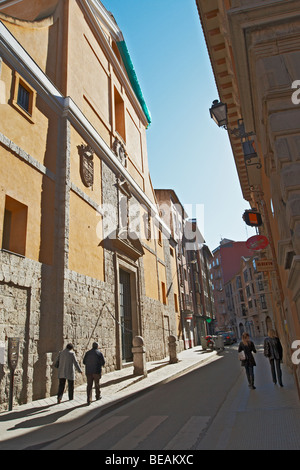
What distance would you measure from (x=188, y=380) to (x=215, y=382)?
118 centimetres

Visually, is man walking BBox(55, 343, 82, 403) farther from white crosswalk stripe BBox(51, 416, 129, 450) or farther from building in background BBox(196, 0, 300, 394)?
building in background BBox(196, 0, 300, 394)

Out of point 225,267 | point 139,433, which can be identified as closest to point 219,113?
point 139,433

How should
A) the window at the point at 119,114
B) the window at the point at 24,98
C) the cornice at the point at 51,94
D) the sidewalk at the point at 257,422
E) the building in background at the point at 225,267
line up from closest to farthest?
the sidewalk at the point at 257,422 → the cornice at the point at 51,94 → the window at the point at 24,98 → the window at the point at 119,114 → the building in background at the point at 225,267

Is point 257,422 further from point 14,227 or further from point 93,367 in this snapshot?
point 14,227

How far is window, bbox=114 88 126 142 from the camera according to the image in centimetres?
2011

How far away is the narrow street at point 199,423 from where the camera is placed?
4.45m

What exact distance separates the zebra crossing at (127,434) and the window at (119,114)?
16.7 m

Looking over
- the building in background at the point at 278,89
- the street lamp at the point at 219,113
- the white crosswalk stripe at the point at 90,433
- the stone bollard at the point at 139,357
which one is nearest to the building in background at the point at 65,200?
the stone bollard at the point at 139,357

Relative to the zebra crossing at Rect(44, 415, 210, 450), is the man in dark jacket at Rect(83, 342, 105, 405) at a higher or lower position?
higher

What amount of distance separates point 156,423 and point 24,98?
981 cm

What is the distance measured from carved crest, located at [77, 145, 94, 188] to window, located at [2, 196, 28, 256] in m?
3.86

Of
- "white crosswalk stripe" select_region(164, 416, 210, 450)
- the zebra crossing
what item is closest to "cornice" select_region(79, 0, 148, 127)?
the zebra crossing

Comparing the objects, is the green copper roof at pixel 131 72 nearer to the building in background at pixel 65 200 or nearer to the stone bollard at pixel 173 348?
the building in background at pixel 65 200
